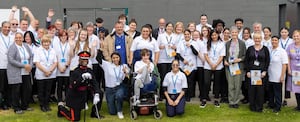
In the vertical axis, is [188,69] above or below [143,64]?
below

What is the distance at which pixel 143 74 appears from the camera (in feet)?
24.0

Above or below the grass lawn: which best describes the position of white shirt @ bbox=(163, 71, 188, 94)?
above

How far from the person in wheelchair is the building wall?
5531 mm

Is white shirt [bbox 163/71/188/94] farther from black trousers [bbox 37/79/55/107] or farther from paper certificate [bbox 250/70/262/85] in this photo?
black trousers [bbox 37/79/55/107]

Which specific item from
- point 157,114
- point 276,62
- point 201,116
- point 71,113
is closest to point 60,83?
point 71,113

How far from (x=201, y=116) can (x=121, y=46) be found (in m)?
2.06

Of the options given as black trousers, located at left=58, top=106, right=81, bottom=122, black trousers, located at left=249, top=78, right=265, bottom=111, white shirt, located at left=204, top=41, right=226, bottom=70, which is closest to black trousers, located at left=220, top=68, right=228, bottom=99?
white shirt, located at left=204, top=41, right=226, bottom=70

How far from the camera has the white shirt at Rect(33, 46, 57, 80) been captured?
7645 millimetres

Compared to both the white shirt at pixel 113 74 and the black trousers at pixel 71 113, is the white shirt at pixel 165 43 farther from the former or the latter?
the black trousers at pixel 71 113

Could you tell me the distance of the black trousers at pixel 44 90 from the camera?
7.74 meters

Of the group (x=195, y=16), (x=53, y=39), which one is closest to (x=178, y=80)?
(x=53, y=39)

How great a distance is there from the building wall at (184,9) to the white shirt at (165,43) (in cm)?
444

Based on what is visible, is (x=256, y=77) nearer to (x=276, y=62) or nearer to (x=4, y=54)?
(x=276, y=62)

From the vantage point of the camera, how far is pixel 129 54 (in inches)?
314
